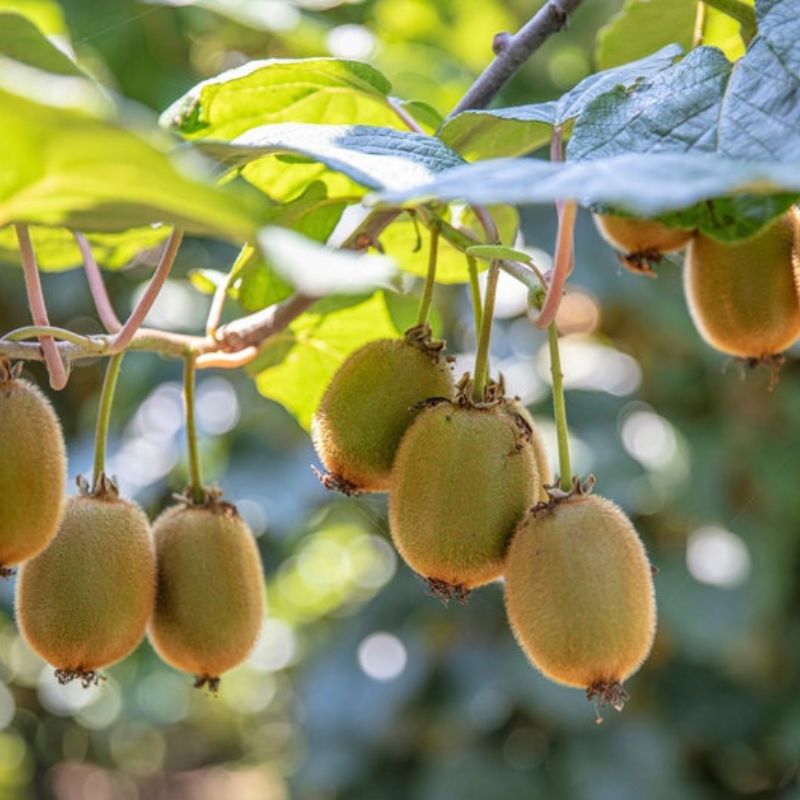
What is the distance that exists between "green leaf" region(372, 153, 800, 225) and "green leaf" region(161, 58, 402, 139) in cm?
35

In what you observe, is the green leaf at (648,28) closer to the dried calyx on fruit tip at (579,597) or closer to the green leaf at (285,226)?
the green leaf at (285,226)

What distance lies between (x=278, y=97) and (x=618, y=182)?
0.50 metres

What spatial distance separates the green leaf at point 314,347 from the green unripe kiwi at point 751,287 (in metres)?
0.32

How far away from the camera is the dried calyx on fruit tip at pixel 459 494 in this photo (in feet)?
2.41

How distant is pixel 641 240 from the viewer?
33.7 inches

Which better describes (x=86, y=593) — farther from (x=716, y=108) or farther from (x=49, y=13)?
(x=49, y=13)

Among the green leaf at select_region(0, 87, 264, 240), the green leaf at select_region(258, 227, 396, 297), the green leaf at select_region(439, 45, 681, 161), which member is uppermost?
the green leaf at select_region(0, 87, 264, 240)

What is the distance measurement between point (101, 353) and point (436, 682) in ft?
5.58

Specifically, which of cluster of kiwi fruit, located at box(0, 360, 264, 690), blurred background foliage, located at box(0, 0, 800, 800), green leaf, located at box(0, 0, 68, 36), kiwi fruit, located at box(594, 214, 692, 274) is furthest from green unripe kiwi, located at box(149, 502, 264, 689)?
green leaf, located at box(0, 0, 68, 36)

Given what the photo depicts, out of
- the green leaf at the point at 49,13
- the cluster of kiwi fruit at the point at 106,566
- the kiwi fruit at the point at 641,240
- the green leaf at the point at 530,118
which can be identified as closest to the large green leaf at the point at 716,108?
the green leaf at the point at 530,118

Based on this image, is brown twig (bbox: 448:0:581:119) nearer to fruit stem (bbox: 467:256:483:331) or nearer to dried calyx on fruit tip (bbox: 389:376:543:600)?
fruit stem (bbox: 467:256:483:331)

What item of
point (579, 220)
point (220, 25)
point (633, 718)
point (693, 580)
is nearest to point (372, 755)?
point (633, 718)

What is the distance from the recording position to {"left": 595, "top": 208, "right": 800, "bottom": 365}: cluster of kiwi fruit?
80 cm

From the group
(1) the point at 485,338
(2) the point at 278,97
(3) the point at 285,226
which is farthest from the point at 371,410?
(2) the point at 278,97
